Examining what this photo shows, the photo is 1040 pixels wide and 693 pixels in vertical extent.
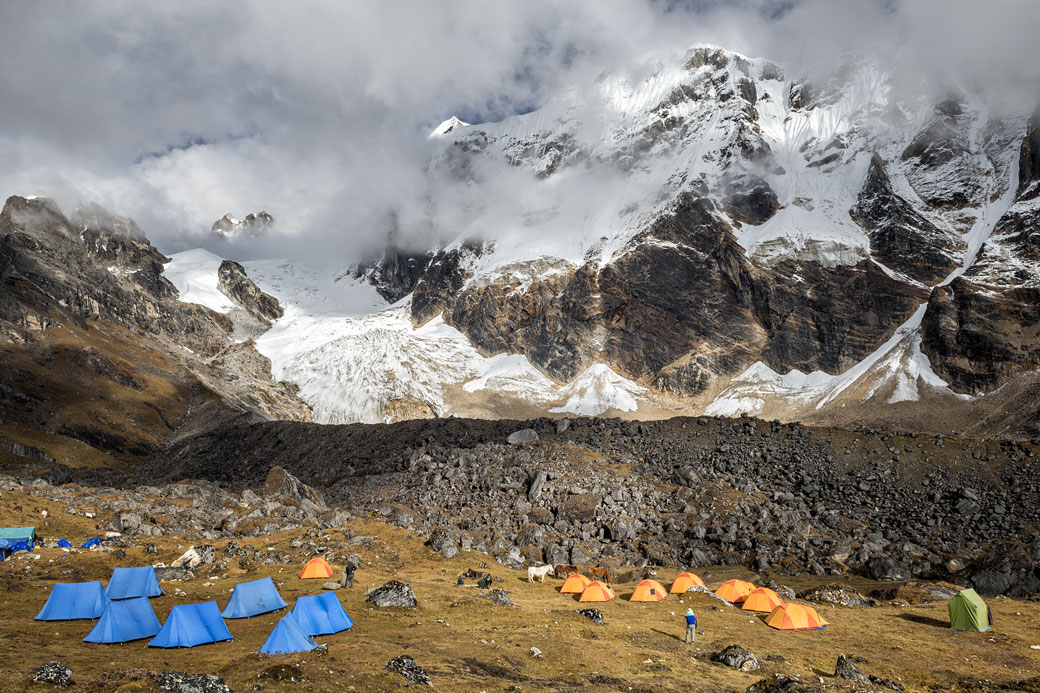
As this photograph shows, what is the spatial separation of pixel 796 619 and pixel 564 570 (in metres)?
15.1

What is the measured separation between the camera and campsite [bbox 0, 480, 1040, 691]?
19109mm

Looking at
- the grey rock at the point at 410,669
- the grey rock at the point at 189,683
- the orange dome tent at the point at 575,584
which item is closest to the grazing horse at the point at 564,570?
the orange dome tent at the point at 575,584

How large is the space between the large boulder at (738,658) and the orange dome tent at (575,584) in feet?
39.0

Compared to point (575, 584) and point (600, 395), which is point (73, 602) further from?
point (600, 395)

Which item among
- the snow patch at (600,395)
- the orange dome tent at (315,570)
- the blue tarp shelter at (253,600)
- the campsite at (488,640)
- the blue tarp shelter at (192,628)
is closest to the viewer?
the campsite at (488,640)

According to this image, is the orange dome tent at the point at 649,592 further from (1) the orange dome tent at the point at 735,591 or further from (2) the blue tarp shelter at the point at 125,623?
(2) the blue tarp shelter at the point at 125,623

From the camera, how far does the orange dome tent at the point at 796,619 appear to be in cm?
2889

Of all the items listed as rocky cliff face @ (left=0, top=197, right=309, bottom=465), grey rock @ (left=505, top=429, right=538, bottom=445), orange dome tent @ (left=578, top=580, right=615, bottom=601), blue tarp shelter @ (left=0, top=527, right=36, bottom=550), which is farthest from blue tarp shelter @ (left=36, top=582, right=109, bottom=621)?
rocky cliff face @ (left=0, top=197, right=309, bottom=465)

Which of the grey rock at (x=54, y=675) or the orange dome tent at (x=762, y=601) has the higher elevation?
the orange dome tent at (x=762, y=601)

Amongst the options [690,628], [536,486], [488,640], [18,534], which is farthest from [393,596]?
[536,486]

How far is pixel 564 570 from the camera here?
132 ft

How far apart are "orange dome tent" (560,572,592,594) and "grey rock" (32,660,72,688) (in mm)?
24310

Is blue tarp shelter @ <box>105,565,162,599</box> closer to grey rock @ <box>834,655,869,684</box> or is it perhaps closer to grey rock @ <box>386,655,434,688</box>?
grey rock @ <box>386,655,434,688</box>

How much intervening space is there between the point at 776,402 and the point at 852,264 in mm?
47508
